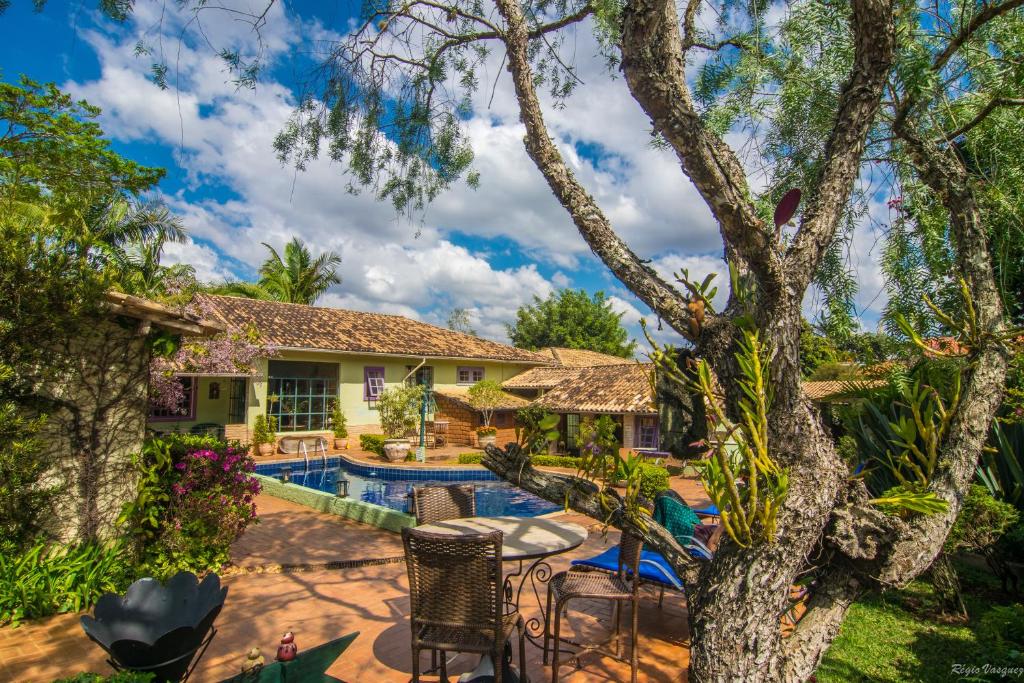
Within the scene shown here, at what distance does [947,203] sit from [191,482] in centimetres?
769

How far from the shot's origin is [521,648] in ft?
12.8

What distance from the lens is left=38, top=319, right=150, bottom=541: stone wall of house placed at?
588 centimetres

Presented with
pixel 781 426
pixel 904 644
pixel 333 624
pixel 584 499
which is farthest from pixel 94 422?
pixel 904 644

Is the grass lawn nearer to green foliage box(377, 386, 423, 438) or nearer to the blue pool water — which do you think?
the blue pool water

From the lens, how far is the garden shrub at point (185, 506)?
639 cm

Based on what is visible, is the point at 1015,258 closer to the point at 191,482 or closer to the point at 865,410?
the point at 865,410

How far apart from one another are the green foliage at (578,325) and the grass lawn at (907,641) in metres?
39.3

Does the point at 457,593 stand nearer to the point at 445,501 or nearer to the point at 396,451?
the point at 445,501

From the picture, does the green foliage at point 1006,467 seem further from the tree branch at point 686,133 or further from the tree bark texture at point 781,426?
the tree branch at point 686,133

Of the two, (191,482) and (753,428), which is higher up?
(753,428)

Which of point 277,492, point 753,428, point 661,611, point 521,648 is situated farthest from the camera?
point 277,492

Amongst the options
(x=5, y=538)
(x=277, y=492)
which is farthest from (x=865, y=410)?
(x=277, y=492)

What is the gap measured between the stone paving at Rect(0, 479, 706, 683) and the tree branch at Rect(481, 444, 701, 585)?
1.63 feet

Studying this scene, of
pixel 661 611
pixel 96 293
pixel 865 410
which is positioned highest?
pixel 96 293
